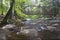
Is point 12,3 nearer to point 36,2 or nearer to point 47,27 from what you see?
point 36,2

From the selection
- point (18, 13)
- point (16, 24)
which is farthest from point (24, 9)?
point (16, 24)

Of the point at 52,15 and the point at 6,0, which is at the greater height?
the point at 6,0

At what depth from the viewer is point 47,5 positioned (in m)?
0.87

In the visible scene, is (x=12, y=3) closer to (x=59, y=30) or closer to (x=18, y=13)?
(x=18, y=13)

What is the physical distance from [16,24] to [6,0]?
0.29m

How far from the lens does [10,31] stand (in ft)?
2.82

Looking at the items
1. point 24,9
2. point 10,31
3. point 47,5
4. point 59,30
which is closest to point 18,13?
point 24,9

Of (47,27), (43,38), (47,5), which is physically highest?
(47,5)

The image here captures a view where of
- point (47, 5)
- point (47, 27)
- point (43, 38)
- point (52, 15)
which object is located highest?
point (47, 5)

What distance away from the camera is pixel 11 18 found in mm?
880

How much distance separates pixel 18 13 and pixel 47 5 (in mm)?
317

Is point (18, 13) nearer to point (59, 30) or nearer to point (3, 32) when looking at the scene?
point (3, 32)

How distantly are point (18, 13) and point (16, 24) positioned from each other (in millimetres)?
117

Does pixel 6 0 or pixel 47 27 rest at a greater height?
pixel 6 0
